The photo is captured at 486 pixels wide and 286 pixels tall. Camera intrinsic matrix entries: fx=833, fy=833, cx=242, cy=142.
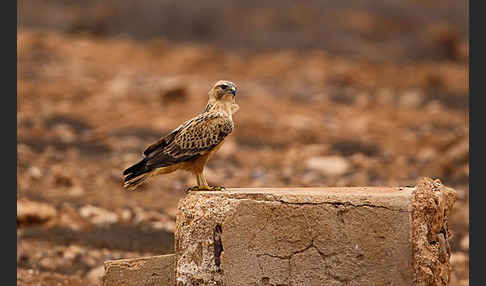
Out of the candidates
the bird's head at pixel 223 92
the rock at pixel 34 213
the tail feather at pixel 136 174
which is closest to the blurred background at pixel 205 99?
the rock at pixel 34 213

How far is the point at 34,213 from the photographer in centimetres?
1158

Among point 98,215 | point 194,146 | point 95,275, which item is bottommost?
point 95,275

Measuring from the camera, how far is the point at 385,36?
82.9 feet

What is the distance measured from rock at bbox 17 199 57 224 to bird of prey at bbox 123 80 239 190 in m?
4.91

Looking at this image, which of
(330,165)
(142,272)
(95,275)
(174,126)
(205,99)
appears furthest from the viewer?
(205,99)

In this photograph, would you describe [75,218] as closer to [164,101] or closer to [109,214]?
[109,214]

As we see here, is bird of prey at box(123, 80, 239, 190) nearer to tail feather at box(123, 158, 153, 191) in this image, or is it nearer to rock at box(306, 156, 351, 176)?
tail feather at box(123, 158, 153, 191)

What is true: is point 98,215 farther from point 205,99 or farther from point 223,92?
point 205,99

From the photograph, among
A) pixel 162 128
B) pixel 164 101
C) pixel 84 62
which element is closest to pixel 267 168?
pixel 162 128

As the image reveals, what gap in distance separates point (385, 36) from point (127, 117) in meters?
10.4

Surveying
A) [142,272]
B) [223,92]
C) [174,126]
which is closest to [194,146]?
[223,92]

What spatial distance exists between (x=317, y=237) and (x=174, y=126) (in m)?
11.4

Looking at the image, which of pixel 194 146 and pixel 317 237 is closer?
pixel 317 237

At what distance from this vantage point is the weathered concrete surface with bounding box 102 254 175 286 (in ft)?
23.7
